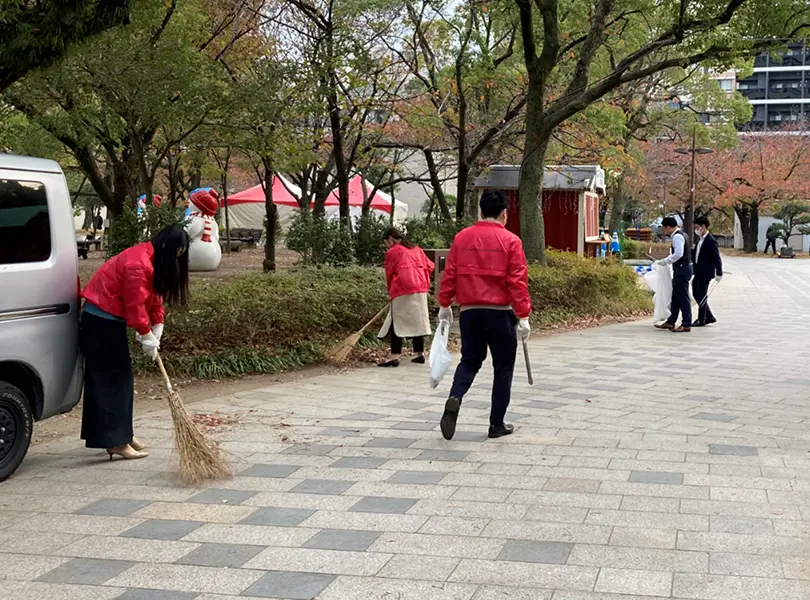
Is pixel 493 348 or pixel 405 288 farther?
pixel 405 288

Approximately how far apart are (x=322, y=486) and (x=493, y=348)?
1.58m

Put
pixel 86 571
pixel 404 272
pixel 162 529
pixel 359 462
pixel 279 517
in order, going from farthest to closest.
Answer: pixel 404 272, pixel 359 462, pixel 279 517, pixel 162 529, pixel 86 571

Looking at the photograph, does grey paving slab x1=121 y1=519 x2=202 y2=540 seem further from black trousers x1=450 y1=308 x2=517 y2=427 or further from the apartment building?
the apartment building

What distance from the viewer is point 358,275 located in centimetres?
1065

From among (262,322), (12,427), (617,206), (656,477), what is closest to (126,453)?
(12,427)

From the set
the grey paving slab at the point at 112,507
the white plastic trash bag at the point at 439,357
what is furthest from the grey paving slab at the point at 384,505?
the white plastic trash bag at the point at 439,357

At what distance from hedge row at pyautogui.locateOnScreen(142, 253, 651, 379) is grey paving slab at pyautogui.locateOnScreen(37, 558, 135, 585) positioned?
4.45 m

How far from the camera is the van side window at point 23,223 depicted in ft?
15.6

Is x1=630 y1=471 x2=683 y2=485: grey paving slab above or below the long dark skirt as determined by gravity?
below

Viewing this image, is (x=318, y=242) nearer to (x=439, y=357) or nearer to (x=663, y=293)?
(x=663, y=293)

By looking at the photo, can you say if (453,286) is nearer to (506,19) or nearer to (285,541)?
(285,541)

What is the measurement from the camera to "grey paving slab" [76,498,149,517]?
4340mm

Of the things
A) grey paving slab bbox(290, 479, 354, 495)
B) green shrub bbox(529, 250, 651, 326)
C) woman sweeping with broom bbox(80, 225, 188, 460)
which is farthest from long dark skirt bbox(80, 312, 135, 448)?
green shrub bbox(529, 250, 651, 326)

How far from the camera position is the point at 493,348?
571 centimetres
